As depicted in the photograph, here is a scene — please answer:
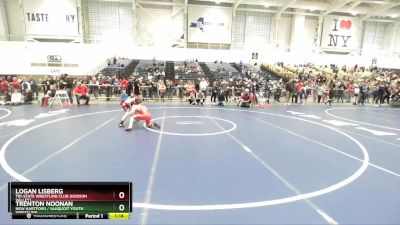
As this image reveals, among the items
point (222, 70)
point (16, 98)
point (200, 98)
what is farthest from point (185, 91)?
point (222, 70)

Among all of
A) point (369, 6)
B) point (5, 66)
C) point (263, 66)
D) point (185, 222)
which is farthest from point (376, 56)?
point (5, 66)

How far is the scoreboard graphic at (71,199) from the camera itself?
2.28m

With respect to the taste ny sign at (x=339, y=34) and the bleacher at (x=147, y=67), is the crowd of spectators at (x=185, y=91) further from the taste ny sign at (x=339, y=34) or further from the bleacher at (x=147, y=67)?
the taste ny sign at (x=339, y=34)

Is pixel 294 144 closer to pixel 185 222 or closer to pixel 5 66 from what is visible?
pixel 185 222

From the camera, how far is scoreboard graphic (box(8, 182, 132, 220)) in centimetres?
228

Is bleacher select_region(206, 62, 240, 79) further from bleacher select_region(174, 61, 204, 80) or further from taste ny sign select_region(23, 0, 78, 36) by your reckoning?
taste ny sign select_region(23, 0, 78, 36)

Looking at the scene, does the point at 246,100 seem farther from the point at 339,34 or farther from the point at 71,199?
the point at 339,34

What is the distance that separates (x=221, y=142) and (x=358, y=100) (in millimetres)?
16610

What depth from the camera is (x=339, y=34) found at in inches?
1411

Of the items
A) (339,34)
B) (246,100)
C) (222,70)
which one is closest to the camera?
(246,100)

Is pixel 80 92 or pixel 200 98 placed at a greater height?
pixel 80 92

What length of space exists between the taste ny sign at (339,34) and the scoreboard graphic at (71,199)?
38627mm

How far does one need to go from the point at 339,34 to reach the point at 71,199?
133 ft

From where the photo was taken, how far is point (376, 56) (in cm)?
3644
